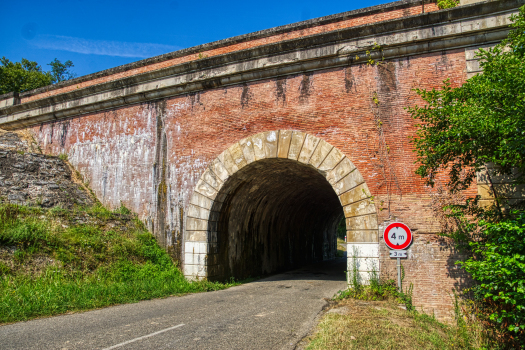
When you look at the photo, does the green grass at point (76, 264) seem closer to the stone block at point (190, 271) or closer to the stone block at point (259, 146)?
the stone block at point (190, 271)

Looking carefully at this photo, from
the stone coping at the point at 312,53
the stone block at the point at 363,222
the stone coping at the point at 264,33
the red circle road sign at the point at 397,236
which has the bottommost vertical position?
the red circle road sign at the point at 397,236

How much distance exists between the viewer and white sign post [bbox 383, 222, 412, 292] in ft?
24.5

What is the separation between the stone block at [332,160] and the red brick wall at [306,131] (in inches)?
5.9

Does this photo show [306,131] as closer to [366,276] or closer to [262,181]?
[262,181]

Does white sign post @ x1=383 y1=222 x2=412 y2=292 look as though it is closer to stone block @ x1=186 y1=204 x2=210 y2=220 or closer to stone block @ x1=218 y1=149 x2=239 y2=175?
stone block @ x1=218 y1=149 x2=239 y2=175

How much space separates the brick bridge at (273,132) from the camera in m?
7.84

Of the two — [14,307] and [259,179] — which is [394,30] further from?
[14,307]

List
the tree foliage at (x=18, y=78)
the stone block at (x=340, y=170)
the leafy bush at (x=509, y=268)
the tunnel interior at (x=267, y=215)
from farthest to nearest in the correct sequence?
1. the tree foliage at (x=18, y=78)
2. the tunnel interior at (x=267, y=215)
3. the stone block at (x=340, y=170)
4. the leafy bush at (x=509, y=268)

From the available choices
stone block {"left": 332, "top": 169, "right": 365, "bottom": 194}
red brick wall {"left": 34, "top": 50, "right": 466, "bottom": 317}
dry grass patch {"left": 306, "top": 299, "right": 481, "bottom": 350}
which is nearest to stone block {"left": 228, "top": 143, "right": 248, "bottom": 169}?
red brick wall {"left": 34, "top": 50, "right": 466, "bottom": 317}

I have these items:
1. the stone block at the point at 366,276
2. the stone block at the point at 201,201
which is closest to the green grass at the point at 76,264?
the stone block at the point at 201,201

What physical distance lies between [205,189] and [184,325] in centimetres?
466

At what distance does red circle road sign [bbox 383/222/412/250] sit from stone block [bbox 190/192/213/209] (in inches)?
175

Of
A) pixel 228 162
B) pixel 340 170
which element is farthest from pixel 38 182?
pixel 340 170

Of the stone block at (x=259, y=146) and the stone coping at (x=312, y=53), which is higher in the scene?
the stone coping at (x=312, y=53)
